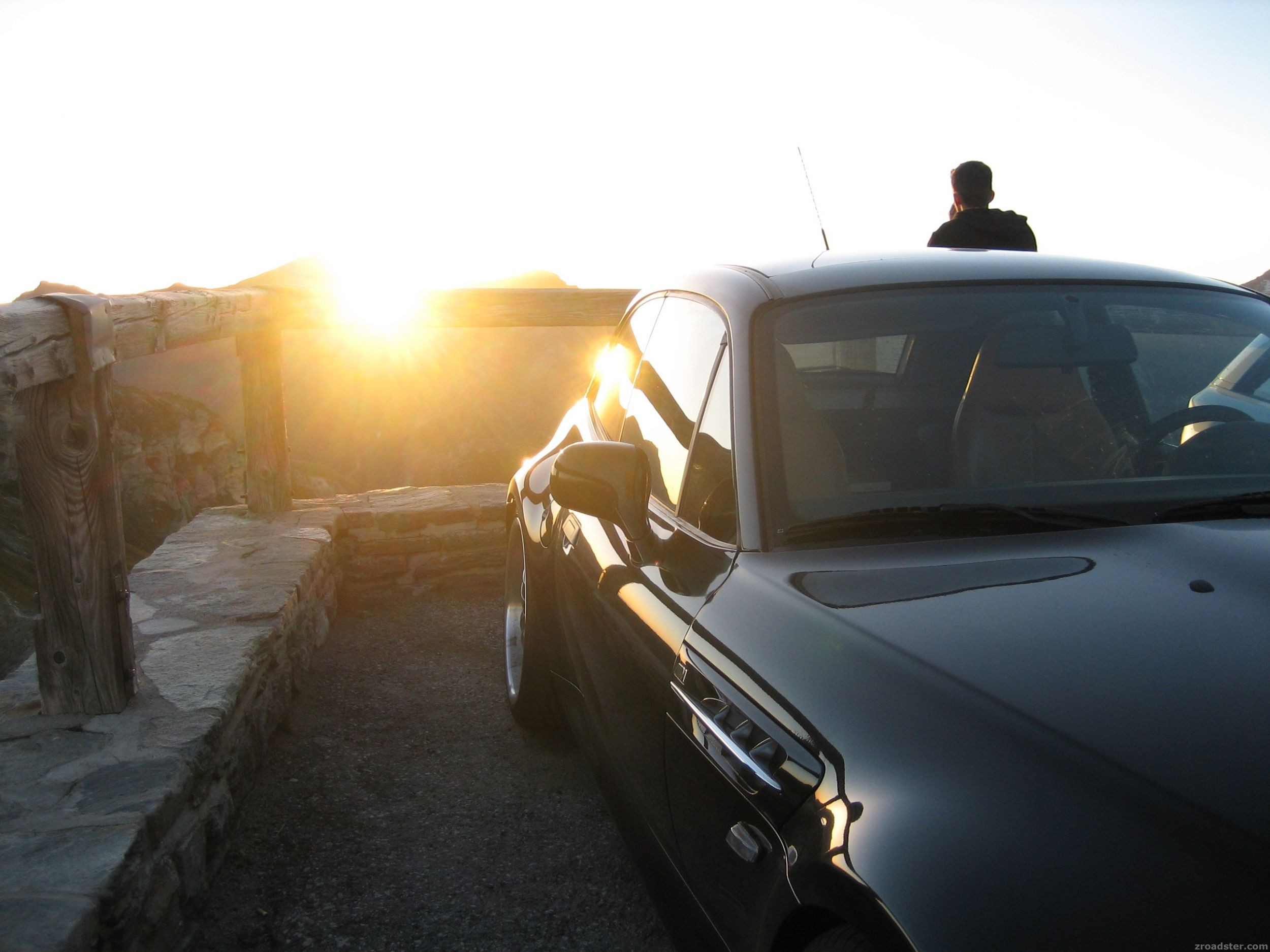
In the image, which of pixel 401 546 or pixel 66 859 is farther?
pixel 401 546

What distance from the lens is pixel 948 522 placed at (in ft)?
6.02

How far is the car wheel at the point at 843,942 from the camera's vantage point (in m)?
1.19

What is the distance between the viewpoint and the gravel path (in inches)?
99.1

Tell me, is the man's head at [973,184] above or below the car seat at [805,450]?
above

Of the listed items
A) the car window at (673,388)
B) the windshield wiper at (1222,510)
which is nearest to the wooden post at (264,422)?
the car window at (673,388)

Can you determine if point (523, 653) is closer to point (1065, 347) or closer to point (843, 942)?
point (1065, 347)

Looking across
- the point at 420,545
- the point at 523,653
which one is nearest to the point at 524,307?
the point at 420,545

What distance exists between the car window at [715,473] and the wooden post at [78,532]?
1604mm

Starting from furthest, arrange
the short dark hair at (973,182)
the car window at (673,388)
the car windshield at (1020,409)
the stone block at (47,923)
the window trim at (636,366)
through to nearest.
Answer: the short dark hair at (973,182) < the window trim at (636,366) < the car window at (673,388) < the car windshield at (1020,409) < the stone block at (47,923)

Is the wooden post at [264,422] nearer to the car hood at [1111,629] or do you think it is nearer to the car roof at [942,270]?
the car roof at [942,270]

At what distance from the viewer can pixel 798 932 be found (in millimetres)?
1353

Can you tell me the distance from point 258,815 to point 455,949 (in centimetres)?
98

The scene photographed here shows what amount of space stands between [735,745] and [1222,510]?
1.02 metres

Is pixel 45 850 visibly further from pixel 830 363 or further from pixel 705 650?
pixel 830 363
